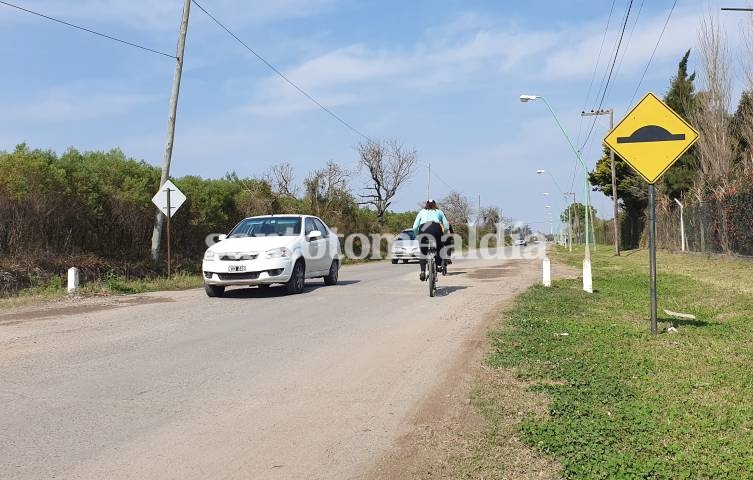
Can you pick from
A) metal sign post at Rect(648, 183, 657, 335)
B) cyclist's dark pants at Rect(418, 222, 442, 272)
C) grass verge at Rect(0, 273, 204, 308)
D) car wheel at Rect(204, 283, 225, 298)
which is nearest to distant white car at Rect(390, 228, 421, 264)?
grass verge at Rect(0, 273, 204, 308)

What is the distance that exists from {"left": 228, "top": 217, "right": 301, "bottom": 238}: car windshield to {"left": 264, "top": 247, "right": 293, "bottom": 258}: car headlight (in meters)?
1.01

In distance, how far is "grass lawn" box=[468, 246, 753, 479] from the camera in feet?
13.2

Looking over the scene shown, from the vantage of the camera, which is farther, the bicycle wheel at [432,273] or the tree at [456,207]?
the tree at [456,207]

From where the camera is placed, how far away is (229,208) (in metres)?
26.3

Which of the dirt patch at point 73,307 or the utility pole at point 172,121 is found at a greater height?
the utility pole at point 172,121

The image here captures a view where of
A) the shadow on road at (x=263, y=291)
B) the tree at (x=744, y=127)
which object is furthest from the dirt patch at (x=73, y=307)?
the tree at (x=744, y=127)

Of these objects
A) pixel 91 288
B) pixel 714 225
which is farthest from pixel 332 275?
pixel 714 225

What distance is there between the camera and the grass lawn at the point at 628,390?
158 inches

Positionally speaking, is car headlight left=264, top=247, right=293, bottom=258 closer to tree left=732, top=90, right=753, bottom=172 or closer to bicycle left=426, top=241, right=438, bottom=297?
bicycle left=426, top=241, right=438, bottom=297

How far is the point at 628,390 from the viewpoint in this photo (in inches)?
220

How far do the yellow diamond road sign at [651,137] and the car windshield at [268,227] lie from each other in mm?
7587

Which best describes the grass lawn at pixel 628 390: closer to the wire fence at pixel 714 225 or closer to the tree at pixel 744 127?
A: the wire fence at pixel 714 225

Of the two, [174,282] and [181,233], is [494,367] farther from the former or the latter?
[181,233]

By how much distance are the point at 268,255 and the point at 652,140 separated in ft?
23.9
